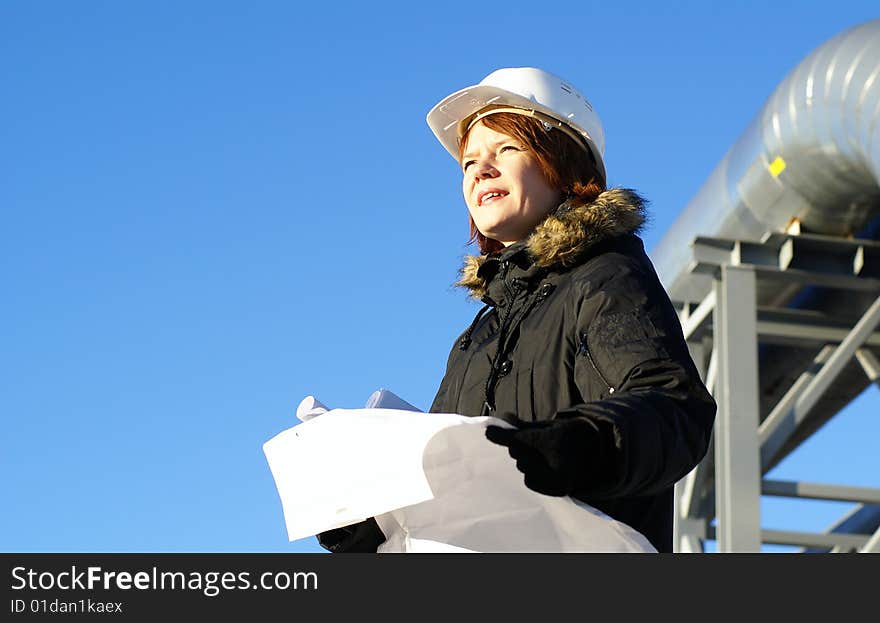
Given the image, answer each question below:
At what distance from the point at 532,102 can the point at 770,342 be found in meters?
7.28

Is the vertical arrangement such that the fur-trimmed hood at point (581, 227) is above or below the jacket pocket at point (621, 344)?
above

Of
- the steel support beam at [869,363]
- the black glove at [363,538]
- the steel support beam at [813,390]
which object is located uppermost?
the steel support beam at [869,363]

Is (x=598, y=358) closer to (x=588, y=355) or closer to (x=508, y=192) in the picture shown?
(x=588, y=355)

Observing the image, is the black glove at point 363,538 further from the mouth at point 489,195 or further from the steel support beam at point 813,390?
the steel support beam at point 813,390

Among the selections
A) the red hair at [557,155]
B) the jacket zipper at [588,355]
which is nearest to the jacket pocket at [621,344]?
the jacket zipper at [588,355]

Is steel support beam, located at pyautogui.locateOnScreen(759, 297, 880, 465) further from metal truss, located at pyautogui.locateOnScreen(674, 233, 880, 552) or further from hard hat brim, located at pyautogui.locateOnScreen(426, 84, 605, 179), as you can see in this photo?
hard hat brim, located at pyautogui.locateOnScreen(426, 84, 605, 179)

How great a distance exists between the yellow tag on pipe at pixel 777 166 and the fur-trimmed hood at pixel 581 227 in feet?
20.2

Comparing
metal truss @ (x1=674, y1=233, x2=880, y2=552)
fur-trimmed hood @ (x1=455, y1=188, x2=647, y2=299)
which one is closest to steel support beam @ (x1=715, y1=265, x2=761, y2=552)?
metal truss @ (x1=674, y1=233, x2=880, y2=552)

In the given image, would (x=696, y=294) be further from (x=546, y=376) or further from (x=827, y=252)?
(x=546, y=376)

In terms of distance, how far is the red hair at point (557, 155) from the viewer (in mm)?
2529

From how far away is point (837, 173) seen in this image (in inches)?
323

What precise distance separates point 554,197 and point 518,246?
0.54 feet

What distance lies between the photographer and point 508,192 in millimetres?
2525
